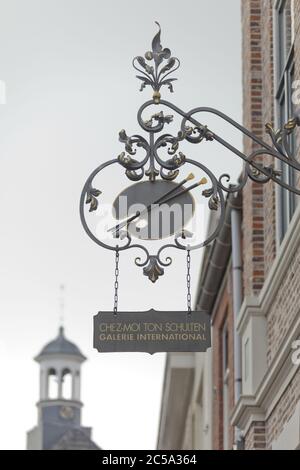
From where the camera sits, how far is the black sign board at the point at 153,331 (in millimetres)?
10625

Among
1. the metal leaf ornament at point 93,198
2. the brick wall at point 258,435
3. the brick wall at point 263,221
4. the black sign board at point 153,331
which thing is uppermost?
the brick wall at point 263,221

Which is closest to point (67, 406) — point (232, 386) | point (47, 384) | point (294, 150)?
point (47, 384)

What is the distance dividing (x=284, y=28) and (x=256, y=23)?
1.53 m

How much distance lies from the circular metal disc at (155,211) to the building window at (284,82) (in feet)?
9.58

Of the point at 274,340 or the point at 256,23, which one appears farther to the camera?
the point at 256,23

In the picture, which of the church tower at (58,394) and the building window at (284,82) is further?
the church tower at (58,394)

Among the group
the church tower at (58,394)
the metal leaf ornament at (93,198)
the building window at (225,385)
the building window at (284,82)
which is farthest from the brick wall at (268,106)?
the church tower at (58,394)

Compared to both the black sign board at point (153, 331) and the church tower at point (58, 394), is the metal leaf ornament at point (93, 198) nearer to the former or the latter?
the black sign board at point (153, 331)

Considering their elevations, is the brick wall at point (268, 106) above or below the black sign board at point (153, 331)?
above

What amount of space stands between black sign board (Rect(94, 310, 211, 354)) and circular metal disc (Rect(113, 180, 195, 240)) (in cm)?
57

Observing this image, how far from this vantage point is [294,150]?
13.5 meters

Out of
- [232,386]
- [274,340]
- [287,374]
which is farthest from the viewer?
[232,386]
